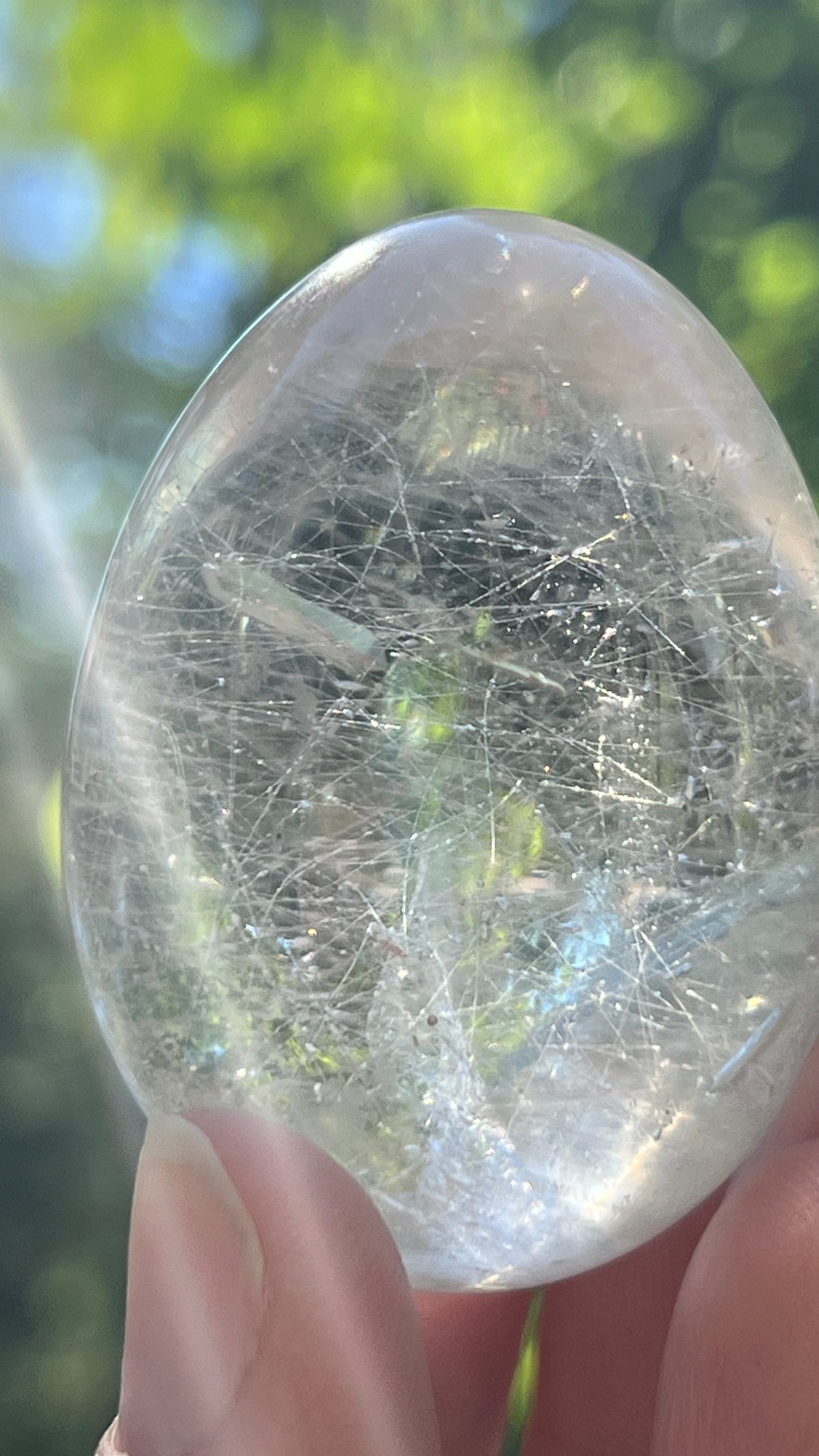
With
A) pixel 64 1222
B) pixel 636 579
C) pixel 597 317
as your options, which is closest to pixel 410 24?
pixel 597 317

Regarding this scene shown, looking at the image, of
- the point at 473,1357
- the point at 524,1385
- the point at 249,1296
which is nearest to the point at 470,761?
the point at 249,1296

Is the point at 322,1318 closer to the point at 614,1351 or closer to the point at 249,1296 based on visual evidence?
the point at 249,1296

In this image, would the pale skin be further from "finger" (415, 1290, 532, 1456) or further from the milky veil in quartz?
"finger" (415, 1290, 532, 1456)

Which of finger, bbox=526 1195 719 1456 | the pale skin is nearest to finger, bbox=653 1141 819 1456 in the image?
the pale skin

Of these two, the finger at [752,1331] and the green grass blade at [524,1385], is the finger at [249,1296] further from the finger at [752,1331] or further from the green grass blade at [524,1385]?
the green grass blade at [524,1385]

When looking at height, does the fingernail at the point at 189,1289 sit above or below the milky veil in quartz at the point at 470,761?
below

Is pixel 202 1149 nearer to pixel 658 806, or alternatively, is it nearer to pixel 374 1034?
pixel 374 1034

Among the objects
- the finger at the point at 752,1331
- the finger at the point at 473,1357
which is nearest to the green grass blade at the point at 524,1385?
the finger at the point at 473,1357
